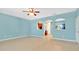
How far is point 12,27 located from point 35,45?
535mm

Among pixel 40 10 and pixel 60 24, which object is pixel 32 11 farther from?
pixel 60 24

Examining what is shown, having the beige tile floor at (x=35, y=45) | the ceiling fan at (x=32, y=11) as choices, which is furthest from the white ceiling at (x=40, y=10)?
the beige tile floor at (x=35, y=45)

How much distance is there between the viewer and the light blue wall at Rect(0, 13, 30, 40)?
2197mm

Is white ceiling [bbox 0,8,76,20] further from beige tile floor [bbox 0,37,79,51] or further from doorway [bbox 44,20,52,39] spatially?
beige tile floor [bbox 0,37,79,51]

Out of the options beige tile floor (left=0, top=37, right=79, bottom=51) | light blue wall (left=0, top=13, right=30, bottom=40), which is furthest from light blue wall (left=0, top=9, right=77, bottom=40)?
beige tile floor (left=0, top=37, right=79, bottom=51)

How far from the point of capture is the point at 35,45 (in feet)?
7.31

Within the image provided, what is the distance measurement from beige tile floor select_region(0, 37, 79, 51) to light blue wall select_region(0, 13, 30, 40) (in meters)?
0.11

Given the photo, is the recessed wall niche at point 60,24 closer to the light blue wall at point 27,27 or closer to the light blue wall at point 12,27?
the light blue wall at point 27,27

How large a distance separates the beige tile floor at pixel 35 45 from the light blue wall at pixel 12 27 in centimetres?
11

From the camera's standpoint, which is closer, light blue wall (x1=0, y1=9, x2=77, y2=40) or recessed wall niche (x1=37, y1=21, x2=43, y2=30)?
light blue wall (x1=0, y1=9, x2=77, y2=40)

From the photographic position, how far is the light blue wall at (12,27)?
2.20 m
